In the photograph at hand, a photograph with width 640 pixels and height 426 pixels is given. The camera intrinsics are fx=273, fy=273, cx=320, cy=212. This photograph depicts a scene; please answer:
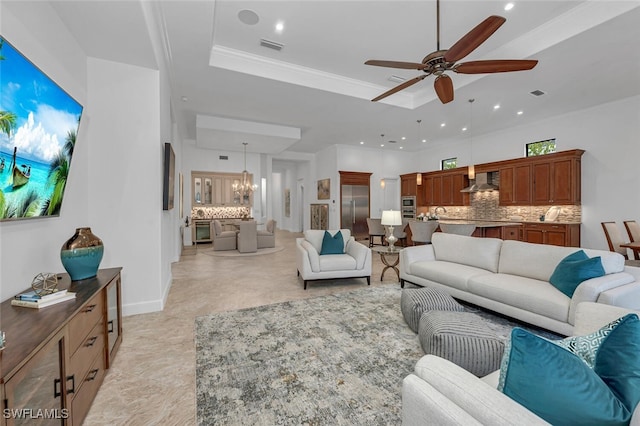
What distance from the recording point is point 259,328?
280 centimetres

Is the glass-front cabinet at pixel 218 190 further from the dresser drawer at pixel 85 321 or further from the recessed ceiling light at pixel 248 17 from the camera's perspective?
the dresser drawer at pixel 85 321

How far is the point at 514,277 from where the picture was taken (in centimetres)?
308

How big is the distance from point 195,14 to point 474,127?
7.01 m

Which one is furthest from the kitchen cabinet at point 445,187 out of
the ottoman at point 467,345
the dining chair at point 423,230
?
the ottoman at point 467,345

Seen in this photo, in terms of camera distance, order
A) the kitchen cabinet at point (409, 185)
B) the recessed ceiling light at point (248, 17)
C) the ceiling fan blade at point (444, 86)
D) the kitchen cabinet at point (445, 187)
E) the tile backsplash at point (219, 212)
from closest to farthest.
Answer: the ceiling fan blade at point (444, 86)
the recessed ceiling light at point (248, 17)
the kitchen cabinet at point (445, 187)
the tile backsplash at point (219, 212)
the kitchen cabinet at point (409, 185)

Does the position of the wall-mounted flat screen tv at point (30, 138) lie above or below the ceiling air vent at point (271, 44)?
below

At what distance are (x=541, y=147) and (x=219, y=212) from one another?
9.48 metres

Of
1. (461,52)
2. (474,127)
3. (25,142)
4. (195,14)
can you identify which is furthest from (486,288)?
(474,127)

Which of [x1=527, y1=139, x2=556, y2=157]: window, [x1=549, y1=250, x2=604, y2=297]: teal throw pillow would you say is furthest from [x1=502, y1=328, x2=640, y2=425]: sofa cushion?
[x1=527, y1=139, x2=556, y2=157]: window

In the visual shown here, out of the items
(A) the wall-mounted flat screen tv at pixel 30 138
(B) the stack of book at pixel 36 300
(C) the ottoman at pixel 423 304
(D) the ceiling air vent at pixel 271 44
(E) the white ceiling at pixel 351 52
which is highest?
(D) the ceiling air vent at pixel 271 44

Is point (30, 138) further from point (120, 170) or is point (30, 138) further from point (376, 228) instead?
point (376, 228)

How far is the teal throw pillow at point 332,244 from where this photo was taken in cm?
451

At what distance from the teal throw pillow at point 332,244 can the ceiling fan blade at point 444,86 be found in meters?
2.52

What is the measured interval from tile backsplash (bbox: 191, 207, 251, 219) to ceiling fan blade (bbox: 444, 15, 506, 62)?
814 cm
